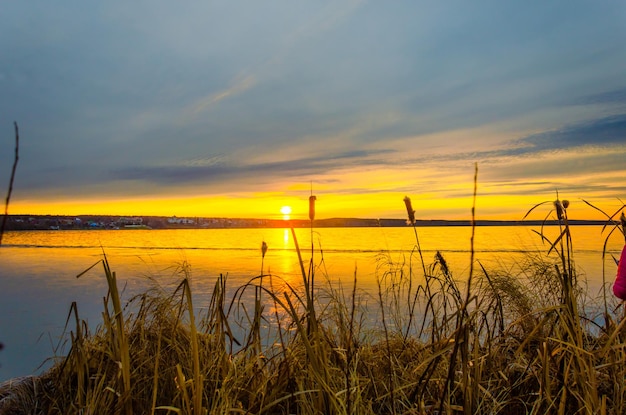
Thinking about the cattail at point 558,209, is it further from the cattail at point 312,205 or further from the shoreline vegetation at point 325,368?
the cattail at point 312,205

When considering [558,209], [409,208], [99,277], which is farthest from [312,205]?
[99,277]

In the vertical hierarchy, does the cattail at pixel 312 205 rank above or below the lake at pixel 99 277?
above

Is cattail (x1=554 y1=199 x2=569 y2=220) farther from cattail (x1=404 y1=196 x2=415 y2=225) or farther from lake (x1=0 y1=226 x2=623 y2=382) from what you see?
lake (x1=0 y1=226 x2=623 y2=382)

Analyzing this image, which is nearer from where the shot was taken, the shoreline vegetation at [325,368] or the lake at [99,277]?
the shoreline vegetation at [325,368]

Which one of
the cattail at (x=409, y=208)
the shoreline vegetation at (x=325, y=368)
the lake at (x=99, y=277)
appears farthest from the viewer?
the lake at (x=99, y=277)

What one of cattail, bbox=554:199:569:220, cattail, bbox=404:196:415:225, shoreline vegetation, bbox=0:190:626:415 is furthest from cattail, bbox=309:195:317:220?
cattail, bbox=554:199:569:220

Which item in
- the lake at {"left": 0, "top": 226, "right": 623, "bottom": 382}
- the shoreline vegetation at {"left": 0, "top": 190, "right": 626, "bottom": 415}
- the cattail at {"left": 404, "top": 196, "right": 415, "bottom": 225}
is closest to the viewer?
the shoreline vegetation at {"left": 0, "top": 190, "right": 626, "bottom": 415}

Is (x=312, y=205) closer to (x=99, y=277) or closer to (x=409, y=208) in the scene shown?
(x=409, y=208)

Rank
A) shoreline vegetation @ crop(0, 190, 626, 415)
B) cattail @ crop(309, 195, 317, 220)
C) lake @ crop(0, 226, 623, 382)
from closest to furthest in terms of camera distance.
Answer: cattail @ crop(309, 195, 317, 220), shoreline vegetation @ crop(0, 190, 626, 415), lake @ crop(0, 226, 623, 382)

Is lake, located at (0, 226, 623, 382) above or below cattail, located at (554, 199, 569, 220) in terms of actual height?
below

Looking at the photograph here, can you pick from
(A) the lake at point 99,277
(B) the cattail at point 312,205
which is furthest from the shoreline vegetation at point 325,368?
(A) the lake at point 99,277

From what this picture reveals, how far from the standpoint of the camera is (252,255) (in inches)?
655

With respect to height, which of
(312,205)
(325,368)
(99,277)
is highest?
(312,205)

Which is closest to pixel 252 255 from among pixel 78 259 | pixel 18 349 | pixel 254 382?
pixel 78 259
